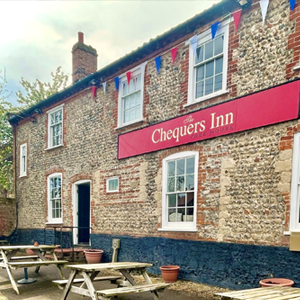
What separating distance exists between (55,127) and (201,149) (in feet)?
23.9

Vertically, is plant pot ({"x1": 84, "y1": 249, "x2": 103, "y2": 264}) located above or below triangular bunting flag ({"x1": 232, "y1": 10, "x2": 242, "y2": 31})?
below

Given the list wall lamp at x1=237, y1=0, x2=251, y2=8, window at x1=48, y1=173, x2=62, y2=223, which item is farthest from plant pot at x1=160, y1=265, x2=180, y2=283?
window at x1=48, y1=173, x2=62, y2=223

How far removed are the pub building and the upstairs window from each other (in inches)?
1.5

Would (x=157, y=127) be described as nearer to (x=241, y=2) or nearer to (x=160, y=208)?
(x=160, y=208)

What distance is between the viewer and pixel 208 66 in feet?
21.9

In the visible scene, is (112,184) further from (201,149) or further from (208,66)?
(208,66)

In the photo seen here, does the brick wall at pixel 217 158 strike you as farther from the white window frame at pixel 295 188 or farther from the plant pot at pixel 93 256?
the plant pot at pixel 93 256

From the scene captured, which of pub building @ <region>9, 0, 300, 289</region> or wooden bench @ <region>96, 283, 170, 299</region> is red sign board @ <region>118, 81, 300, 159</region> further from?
wooden bench @ <region>96, 283, 170, 299</region>

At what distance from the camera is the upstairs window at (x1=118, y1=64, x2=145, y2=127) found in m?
8.23

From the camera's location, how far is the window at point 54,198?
1117cm

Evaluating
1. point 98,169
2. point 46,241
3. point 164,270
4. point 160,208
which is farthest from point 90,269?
point 46,241

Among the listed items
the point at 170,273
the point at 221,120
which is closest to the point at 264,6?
the point at 221,120

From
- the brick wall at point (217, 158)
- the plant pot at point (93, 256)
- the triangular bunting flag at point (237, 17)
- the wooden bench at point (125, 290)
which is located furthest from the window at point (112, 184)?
the triangular bunting flag at point (237, 17)

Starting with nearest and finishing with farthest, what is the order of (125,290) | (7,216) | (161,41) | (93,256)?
(125,290)
(161,41)
(93,256)
(7,216)
